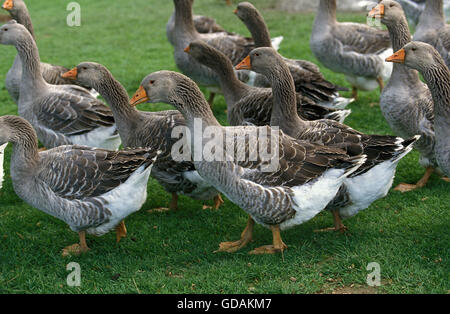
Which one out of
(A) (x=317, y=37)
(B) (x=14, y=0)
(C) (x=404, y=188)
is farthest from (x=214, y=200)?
(B) (x=14, y=0)

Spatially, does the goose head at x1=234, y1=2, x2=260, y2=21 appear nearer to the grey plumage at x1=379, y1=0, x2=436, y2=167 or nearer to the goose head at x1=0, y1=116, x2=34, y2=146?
the grey plumage at x1=379, y1=0, x2=436, y2=167

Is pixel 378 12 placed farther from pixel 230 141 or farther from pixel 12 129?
pixel 12 129

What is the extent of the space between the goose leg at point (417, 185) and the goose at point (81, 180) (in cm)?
294

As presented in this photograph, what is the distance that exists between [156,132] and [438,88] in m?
2.80

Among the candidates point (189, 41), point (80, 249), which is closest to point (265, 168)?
point (80, 249)

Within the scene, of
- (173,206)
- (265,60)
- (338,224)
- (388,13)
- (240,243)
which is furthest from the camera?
(388,13)

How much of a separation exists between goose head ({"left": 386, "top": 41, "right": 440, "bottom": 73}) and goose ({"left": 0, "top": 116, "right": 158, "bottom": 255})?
2.59 metres

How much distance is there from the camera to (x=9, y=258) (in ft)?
16.3

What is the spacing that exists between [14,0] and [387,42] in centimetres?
596

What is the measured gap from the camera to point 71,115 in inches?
254

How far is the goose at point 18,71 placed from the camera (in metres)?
7.61

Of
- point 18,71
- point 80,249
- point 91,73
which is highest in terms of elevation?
point 91,73

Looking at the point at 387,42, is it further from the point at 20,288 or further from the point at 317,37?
the point at 20,288

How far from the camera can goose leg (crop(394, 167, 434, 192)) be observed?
6125 millimetres
